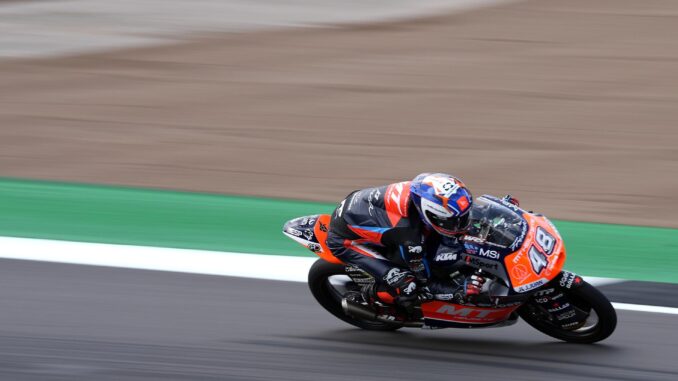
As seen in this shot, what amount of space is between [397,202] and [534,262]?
98 cm

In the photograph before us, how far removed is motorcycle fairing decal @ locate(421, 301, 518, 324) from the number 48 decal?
0.38 meters

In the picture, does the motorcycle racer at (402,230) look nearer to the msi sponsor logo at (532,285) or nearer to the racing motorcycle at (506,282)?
the racing motorcycle at (506,282)

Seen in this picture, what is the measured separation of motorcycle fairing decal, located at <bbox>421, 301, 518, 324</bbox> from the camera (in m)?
6.81

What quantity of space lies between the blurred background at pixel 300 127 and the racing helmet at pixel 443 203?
37.5 inches

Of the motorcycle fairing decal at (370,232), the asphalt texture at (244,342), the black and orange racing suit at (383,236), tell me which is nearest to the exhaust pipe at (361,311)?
the asphalt texture at (244,342)

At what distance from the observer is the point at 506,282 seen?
658cm

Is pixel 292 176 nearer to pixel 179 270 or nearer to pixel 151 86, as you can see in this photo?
pixel 179 270

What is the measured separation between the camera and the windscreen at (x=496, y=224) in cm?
662

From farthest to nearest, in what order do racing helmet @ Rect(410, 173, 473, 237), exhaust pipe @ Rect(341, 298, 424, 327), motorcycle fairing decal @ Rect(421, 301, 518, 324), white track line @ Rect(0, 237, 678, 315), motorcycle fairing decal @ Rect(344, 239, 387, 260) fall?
1. white track line @ Rect(0, 237, 678, 315)
2. exhaust pipe @ Rect(341, 298, 424, 327)
3. motorcycle fairing decal @ Rect(344, 239, 387, 260)
4. motorcycle fairing decal @ Rect(421, 301, 518, 324)
5. racing helmet @ Rect(410, 173, 473, 237)

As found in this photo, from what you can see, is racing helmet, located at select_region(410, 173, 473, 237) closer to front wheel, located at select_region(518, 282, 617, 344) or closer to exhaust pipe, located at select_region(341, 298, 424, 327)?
front wheel, located at select_region(518, 282, 617, 344)

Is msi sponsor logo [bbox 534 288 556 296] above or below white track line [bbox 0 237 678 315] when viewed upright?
below

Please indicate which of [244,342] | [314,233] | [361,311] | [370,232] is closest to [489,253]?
[370,232]

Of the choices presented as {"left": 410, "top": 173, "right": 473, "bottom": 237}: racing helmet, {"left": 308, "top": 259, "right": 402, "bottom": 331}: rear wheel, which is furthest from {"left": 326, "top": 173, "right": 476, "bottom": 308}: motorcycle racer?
{"left": 308, "top": 259, "right": 402, "bottom": 331}: rear wheel

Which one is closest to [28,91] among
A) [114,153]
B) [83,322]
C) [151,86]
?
[151,86]
